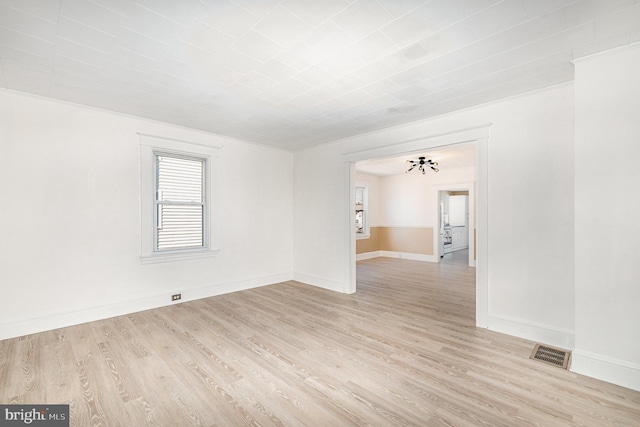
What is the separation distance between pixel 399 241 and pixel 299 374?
7187 millimetres

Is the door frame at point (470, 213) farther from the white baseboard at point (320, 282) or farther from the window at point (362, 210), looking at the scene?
the white baseboard at point (320, 282)

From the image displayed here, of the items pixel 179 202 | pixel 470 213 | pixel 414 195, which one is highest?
pixel 414 195

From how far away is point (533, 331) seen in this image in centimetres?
300

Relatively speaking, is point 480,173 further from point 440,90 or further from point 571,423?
point 571,423

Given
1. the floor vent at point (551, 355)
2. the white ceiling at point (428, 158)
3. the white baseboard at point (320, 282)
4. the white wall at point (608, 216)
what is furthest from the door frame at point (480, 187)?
the white baseboard at point (320, 282)

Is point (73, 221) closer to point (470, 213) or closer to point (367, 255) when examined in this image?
point (367, 255)

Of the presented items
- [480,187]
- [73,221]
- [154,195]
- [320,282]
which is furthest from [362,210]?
[73,221]

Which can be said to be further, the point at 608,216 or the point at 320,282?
the point at 320,282

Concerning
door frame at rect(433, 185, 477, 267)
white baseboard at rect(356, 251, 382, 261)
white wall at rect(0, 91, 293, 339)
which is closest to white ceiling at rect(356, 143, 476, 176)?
door frame at rect(433, 185, 477, 267)

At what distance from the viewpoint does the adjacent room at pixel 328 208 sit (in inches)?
76.8

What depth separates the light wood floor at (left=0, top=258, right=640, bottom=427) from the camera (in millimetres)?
1863

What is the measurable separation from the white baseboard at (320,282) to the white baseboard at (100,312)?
1127 millimetres

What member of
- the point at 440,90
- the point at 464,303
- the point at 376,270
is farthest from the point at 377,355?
the point at 376,270

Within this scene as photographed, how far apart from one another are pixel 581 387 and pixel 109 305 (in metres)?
4.94
